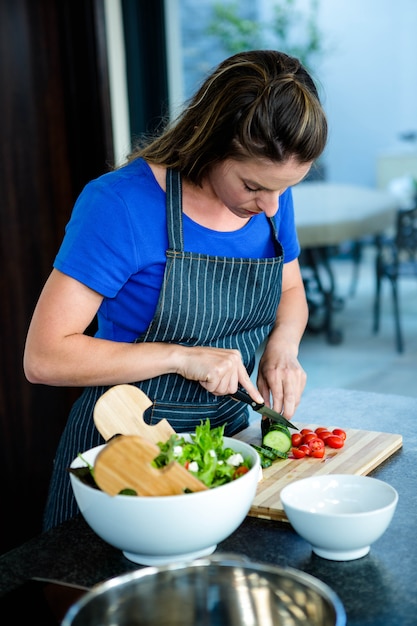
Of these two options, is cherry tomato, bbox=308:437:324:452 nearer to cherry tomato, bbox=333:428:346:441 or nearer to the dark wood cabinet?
cherry tomato, bbox=333:428:346:441

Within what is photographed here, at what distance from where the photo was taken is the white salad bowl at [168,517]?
1.07 metres

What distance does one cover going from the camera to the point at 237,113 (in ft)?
4.84

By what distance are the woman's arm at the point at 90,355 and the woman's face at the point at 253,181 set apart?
0.89ft

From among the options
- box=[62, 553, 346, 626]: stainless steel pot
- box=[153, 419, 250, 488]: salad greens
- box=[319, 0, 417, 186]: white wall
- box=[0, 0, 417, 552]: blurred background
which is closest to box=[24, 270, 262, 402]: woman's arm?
box=[153, 419, 250, 488]: salad greens

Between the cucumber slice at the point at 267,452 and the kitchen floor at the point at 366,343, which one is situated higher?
the cucumber slice at the point at 267,452

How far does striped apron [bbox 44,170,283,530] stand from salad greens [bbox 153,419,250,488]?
397mm

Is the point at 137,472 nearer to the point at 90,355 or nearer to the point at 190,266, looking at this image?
the point at 90,355

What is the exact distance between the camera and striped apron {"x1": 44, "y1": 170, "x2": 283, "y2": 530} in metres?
1.64

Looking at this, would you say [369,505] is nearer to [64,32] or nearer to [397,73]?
[397,73]

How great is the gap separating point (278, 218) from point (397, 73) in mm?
1295

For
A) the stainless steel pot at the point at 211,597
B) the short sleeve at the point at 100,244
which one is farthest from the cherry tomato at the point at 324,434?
the stainless steel pot at the point at 211,597

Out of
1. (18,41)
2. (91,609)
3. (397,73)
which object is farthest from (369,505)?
(18,41)

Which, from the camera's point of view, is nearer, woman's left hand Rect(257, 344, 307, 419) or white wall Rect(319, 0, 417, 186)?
woman's left hand Rect(257, 344, 307, 419)

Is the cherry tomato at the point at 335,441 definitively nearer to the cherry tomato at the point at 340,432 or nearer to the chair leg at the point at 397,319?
the cherry tomato at the point at 340,432
